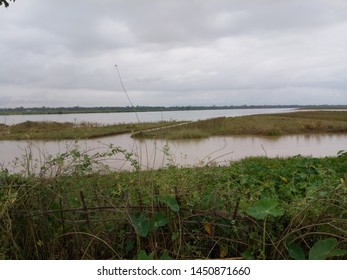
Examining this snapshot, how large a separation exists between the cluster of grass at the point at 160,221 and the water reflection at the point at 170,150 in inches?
12.8

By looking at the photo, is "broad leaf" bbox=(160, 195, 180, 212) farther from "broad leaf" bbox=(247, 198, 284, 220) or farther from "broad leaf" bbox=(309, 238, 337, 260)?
"broad leaf" bbox=(309, 238, 337, 260)

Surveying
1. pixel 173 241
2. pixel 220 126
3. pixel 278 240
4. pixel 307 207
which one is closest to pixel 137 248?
pixel 173 241

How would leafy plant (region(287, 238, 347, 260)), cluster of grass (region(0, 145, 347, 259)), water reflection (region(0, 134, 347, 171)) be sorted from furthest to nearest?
water reflection (region(0, 134, 347, 171))
cluster of grass (region(0, 145, 347, 259))
leafy plant (region(287, 238, 347, 260))

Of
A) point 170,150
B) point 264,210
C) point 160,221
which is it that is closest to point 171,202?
point 160,221

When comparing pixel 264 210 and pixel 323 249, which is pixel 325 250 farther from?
pixel 264 210

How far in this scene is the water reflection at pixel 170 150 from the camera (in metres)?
2.48

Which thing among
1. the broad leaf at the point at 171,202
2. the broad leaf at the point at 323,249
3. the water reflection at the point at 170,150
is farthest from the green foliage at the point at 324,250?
the water reflection at the point at 170,150

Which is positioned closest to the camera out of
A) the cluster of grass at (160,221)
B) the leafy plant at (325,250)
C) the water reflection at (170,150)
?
the leafy plant at (325,250)

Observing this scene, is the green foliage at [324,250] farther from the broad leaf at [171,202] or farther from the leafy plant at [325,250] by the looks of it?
the broad leaf at [171,202]

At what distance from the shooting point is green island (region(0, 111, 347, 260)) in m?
1.74

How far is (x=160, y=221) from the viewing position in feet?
6.09

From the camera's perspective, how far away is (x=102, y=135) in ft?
77.6

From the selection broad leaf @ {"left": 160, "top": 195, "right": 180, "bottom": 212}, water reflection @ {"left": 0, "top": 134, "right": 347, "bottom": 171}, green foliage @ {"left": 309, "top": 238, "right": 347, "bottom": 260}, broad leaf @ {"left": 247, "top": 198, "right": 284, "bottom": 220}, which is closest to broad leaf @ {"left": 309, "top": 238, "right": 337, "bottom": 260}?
green foliage @ {"left": 309, "top": 238, "right": 347, "bottom": 260}

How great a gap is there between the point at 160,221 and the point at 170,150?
4.64ft
